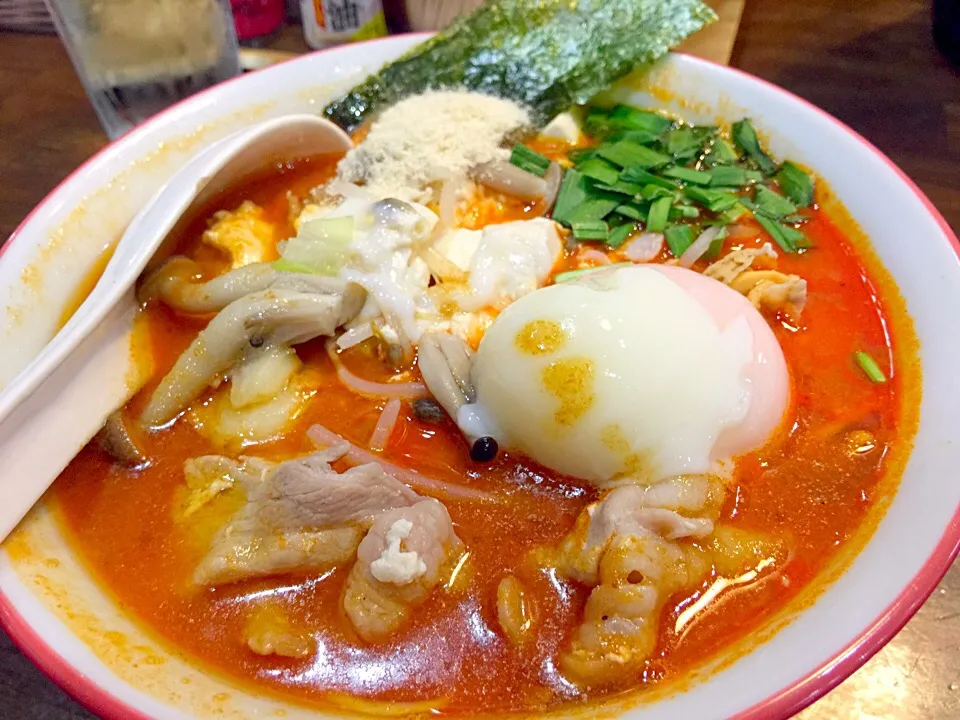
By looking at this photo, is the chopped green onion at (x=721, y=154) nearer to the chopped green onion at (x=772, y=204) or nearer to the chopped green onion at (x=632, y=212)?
the chopped green onion at (x=772, y=204)

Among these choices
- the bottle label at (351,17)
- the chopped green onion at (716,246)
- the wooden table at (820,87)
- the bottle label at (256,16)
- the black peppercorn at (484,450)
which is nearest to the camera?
the black peppercorn at (484,450)

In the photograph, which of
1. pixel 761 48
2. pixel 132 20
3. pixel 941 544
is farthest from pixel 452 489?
pixel 761 48

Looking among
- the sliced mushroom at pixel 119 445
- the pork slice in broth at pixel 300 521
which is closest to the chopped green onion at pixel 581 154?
the pork slice in broth at pixel 300 521

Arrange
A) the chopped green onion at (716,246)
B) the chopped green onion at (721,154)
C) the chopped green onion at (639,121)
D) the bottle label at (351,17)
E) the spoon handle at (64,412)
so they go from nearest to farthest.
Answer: the spoon handle at (64,412), the chopped green onion at (716,246), the chopped green onion at (721,154), the chopped green onion at (639,121), the bottle label at (351,17)

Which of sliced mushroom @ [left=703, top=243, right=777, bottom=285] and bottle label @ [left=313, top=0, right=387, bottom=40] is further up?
→ bottle label @ [left=313, top=0, right=387, bottom=40]

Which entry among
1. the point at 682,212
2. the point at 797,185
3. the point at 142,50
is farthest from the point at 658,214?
the point at 142,50

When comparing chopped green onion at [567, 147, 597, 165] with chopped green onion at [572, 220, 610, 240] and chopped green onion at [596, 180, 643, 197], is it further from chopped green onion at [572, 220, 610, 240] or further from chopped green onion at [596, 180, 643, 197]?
chopped green onion at [572, 220, 610, 240]

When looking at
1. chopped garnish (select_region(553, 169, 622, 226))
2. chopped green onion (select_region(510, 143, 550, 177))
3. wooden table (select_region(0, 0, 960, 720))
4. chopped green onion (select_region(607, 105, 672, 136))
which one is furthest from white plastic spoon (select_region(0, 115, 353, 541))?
chopped green onion (select_region(607, 105, 672, 136))

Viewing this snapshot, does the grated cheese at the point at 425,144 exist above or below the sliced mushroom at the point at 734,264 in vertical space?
above
